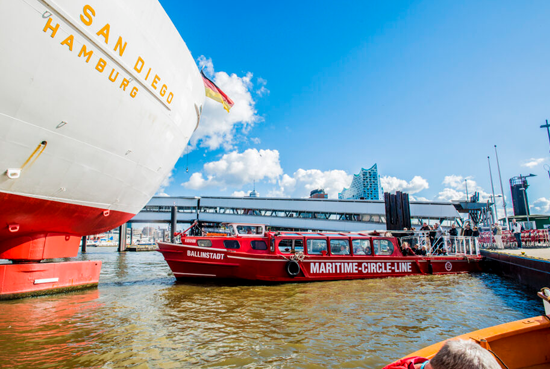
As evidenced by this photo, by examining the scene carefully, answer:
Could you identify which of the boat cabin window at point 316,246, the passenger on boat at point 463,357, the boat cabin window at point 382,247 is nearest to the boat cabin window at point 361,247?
the boat cabin window at point 382,247

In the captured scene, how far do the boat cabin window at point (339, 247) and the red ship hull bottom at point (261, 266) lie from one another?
425 millimetres

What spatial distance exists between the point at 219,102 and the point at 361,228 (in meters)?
26.5

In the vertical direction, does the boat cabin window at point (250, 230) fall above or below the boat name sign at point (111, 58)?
below

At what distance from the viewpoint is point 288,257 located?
11.6 meters

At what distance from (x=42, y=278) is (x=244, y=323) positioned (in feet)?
23.0

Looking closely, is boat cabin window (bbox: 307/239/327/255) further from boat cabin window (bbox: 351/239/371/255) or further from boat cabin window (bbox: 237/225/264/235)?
boat cabin window (bbox: 237/225/264/235)

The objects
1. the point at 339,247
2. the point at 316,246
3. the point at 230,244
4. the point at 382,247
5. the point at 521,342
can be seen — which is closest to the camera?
the point at 521,342

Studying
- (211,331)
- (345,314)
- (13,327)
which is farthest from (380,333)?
(13,327)

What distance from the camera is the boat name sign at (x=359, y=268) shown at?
473 inches

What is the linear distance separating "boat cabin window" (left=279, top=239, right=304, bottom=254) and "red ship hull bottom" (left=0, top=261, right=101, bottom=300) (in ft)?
23.4

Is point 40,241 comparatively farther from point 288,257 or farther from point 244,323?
point 288,257

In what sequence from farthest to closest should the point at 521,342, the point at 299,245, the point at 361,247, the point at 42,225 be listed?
the point at 361,247
the point at 299,245
the point at 42,225
the point at 521,342

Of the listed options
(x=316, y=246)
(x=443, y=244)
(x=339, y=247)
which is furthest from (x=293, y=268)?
(x=443, y=244)

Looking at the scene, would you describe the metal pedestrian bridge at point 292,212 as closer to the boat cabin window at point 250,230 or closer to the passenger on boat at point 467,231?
the passenger on boat at point 467,231
